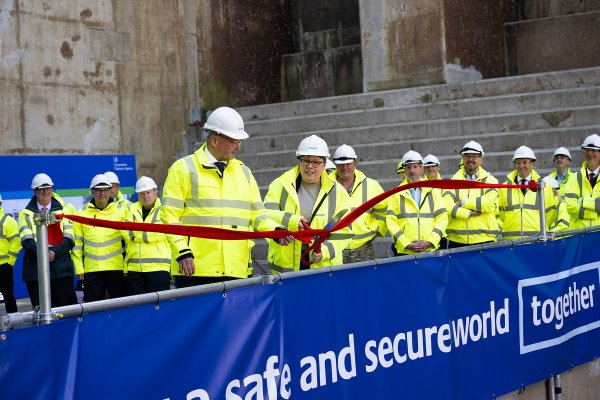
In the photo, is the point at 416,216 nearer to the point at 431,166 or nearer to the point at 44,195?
the point at 431,166

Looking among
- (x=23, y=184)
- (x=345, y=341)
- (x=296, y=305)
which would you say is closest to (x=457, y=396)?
(x=345, y=341)

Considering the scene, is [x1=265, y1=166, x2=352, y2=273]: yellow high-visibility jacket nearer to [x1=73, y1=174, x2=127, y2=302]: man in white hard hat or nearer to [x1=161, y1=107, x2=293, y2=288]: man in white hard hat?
[x1=161, y1=107, x2=293, y2=288]: man in white hard hat

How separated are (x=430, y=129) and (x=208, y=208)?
11.2 m

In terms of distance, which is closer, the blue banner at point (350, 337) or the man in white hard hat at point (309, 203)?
the blue banner at point (350, 337)

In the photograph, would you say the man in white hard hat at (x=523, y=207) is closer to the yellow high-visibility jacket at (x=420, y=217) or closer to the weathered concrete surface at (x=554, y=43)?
the yellow high-visibility jacket at (x=420, y=217)

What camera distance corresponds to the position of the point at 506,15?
22.1 meters

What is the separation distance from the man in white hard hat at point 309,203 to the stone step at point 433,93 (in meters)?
10.3

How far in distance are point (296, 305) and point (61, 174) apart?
12966 millimetres

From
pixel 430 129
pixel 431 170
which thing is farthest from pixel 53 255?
pixel 430 129

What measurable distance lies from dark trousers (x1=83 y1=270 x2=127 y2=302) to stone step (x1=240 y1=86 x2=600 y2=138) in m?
7.68

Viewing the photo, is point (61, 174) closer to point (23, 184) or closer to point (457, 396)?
point (23, 184)

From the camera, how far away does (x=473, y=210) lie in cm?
1167

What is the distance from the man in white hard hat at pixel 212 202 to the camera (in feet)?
23.4

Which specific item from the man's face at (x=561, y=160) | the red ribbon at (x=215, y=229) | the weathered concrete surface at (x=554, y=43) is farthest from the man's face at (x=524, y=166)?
the weathered concrete surface at (x=554, y=43)
